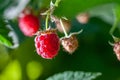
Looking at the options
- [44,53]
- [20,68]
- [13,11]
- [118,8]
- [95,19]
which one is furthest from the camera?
[95,19]

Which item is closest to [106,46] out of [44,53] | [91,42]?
[91,42]

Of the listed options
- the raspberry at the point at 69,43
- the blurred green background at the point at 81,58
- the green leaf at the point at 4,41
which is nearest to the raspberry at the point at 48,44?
the raspberry at the point at 69,43

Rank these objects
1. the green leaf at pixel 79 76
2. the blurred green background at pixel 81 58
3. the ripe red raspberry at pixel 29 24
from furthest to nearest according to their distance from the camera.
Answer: the blurred green background at pixel 81 58 → the ripe red raspberry at pixel 29 24 → the green leaf at pixel 79 76

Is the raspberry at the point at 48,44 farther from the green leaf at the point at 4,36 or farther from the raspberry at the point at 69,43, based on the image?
the green leaf at the point at 4,36

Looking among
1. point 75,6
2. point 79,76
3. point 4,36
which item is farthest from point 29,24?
point 79,76

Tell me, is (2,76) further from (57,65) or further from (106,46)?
(106,46)
